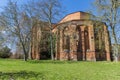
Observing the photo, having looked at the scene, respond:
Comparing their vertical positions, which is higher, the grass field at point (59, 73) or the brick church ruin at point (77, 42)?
the brick church ruin at point (77, 42)

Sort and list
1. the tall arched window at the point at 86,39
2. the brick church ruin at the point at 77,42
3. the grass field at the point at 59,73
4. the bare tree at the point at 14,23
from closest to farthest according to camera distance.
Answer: the grass field at the point at 59,73
the bare tree at the point at 14,23
the brick church ruin at the point at 77,42
the tall arched window at the point at 86,39

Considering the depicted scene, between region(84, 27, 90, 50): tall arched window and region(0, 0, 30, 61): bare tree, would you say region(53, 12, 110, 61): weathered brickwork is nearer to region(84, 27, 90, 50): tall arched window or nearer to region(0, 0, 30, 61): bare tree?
region(84, 27, 90, 50): tall arched window

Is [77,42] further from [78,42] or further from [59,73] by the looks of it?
[59,73]

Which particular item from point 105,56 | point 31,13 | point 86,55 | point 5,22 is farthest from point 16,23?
point 105,56

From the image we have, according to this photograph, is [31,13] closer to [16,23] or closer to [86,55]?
[16,23]

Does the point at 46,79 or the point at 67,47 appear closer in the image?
the point at 46,79

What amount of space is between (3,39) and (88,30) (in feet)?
71.8

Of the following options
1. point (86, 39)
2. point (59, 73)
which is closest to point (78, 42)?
point (86, 39)

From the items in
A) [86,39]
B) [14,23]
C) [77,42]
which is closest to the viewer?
[14,23]

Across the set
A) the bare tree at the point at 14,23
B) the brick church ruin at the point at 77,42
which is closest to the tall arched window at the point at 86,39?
the brick church ruin at the point at 77,42

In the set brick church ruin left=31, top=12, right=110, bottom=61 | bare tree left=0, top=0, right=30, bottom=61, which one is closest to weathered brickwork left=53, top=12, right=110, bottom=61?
brick church ruin left=31, top=12, right=110, bottom=61

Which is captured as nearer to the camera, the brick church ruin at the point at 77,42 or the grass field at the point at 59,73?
the grass field at the point at 59,73

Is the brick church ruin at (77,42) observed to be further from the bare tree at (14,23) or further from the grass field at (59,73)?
the grass field at (59,73)

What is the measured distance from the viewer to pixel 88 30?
148 feet
